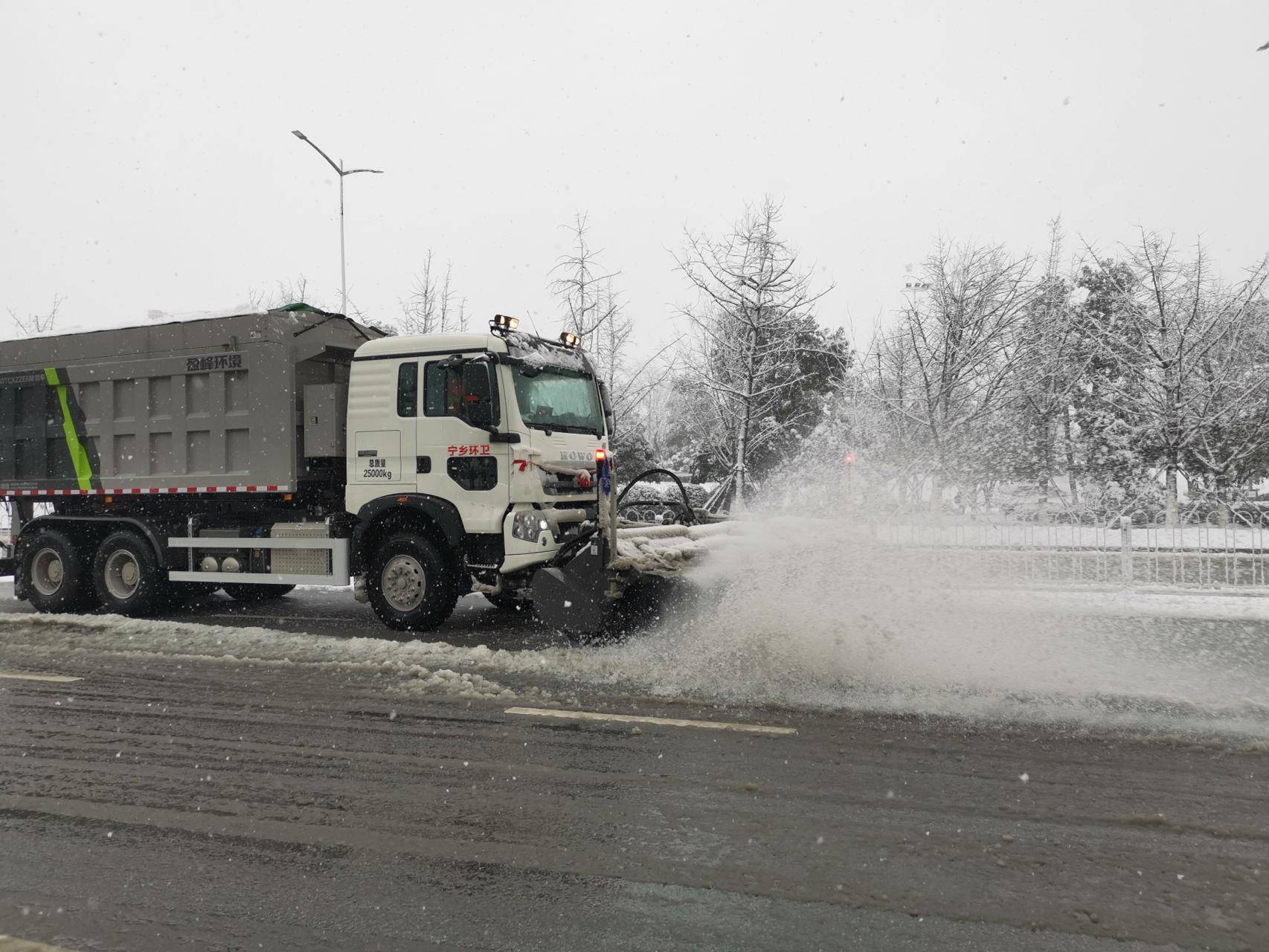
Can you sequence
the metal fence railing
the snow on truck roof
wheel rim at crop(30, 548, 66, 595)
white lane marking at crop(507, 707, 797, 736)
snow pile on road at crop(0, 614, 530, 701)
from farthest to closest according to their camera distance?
the metal fence railing
wheel rim at crop(30, 548, 66, 595)
the snow on truck roof
snow pile on road at crop(0, 614, 530, 701)
white lane marking at crop(507, 707, 797, 736)

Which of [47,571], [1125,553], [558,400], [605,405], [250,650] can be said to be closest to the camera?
[250,650]

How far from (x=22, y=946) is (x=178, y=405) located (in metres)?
8.44

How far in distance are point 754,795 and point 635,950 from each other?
149 cm

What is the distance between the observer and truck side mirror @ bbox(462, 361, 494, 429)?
8.64 m

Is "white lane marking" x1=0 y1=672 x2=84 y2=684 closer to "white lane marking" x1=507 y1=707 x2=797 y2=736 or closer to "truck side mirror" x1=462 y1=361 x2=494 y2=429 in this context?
"white lane marking" x1=507 y1=707 x2=797 y2=736

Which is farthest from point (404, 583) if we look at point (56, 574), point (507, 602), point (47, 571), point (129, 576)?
point (47, 571)

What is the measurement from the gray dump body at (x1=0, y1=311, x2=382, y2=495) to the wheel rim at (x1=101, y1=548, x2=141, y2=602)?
876 millimetres

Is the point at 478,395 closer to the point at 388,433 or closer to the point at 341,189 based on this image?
the point at 388,433

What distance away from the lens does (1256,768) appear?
460cm

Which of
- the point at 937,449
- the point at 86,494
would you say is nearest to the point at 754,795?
the point at 86,494

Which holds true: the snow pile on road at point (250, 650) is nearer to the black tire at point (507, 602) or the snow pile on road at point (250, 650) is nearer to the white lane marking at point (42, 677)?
the white lane marking at point (42, 677)

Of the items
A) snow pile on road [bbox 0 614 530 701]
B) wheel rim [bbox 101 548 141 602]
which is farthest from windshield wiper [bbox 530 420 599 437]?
wheel rim [bbox 101 548 141 602]

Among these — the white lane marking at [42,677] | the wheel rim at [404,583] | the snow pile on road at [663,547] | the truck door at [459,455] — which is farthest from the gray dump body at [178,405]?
the snow pile on road at [663,547]

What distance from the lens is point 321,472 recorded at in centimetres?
995
